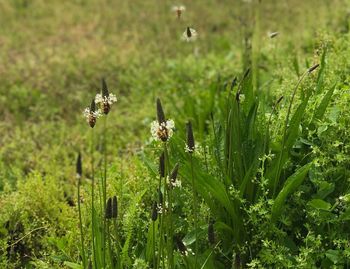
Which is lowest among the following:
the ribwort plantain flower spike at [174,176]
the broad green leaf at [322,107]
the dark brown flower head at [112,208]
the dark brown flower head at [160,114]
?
the dark brown flower head at [112,208]

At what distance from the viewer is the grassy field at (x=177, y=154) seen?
104 inches

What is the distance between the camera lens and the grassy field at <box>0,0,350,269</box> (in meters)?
2.64

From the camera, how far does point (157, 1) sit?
9797 millimetres

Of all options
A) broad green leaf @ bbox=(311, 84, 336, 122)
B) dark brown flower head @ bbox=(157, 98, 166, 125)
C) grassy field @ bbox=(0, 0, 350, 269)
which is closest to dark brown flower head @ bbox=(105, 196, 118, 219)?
grassy field @ bbox=(0, 0, 350, 269)

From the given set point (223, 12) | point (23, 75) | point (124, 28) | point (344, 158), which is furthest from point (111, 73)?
point (344, 158)

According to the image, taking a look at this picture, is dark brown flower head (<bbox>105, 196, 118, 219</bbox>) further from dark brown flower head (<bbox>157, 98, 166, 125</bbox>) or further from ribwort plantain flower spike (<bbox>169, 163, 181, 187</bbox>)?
dark brown flower head (<bbox>157, 98, 166, 125</bbox>)

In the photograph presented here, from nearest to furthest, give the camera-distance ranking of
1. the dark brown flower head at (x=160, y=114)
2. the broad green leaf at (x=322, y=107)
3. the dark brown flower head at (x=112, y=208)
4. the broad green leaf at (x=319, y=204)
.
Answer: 1. the dark brown flower head at (x=160, y=114)
2. the dark brown flower head at (x=112, y=208)
3. the broad green leaf at (x=319, y=204)
4. the broad green leaf at (x=322, y=107)

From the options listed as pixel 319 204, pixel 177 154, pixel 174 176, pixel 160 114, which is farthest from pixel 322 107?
pixel 160 114

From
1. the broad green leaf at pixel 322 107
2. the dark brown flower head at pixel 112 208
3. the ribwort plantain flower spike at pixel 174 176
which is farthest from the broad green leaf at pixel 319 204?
the dark brown flower head at pixel 112 208

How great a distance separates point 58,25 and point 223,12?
2.44 metres

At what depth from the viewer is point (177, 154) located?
3123mm

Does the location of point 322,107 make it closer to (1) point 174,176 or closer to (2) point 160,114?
(1) point 174,176

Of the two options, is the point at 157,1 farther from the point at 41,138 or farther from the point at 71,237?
the point at 71,237

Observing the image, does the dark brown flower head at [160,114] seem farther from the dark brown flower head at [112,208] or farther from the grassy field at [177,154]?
the dark brown flower head at [112,208]
